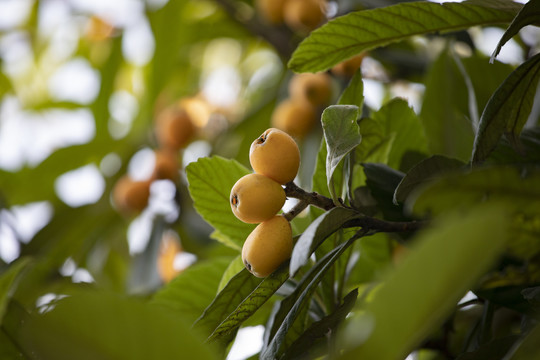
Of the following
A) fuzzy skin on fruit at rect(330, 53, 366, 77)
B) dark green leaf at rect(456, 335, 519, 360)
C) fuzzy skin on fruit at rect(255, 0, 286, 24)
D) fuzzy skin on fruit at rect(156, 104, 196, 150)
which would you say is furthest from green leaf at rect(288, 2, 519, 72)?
fuzzy skin on fruit at rect(156, 104, 196, 150)

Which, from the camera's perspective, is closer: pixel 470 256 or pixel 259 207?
pixel 470 256

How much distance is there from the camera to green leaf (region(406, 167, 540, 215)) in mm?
473

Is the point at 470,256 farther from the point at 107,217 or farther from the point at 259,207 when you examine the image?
the point at 107,217

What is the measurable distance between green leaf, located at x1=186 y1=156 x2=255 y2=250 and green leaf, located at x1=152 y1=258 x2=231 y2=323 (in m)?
0.15

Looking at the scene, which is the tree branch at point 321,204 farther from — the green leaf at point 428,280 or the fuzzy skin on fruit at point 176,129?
the fuzzy skin on fruit at point 176,129

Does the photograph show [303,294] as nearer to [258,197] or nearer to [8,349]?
[258,197]

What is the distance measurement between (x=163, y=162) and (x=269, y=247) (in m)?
1.40

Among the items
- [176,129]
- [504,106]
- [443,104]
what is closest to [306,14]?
[176,129]

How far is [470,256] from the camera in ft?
1.15

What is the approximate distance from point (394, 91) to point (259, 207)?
4.75 ft

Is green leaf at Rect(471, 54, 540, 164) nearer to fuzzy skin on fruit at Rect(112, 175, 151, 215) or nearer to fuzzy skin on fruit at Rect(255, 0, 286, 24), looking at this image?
fuzzy skin on fruit at Rect(255, 0, 286, 24)

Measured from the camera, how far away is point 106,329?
388 mm

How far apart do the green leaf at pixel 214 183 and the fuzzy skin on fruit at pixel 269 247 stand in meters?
0.14

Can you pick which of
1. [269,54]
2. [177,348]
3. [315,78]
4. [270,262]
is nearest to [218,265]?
[270,262]
